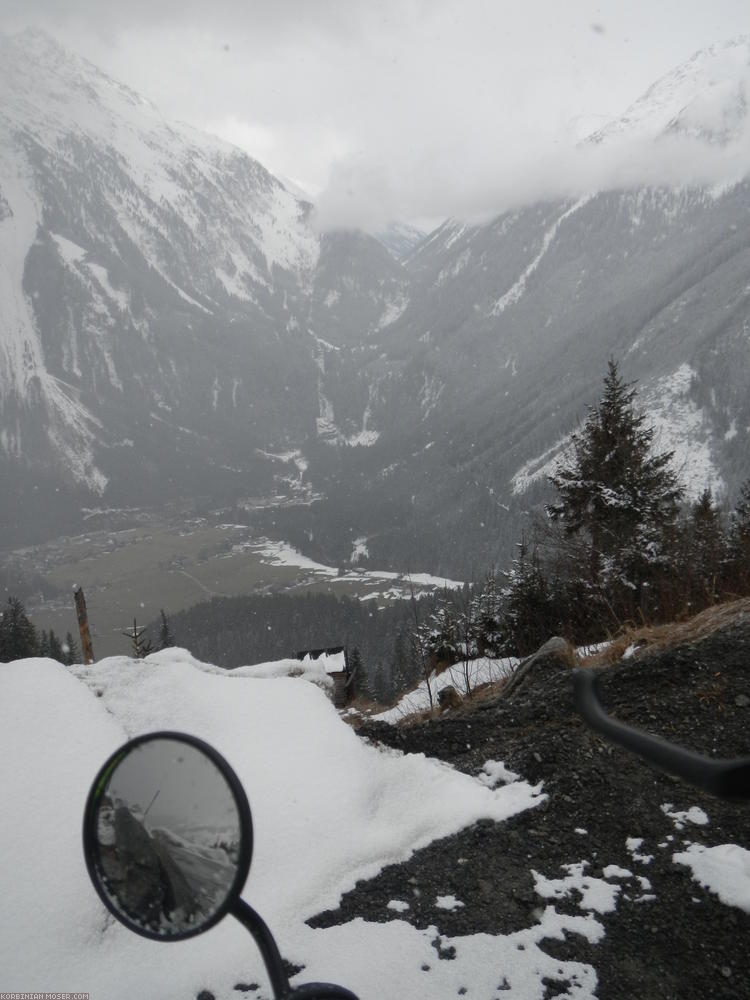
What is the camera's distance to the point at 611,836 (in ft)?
11.6

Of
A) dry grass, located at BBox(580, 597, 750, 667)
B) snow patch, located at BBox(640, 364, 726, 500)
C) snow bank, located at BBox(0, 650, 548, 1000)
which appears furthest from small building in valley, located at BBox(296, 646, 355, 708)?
snow patch, located at BBox(640, 364, 726, 500)

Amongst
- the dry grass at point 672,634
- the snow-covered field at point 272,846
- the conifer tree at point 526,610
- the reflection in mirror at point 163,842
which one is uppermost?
the reflection in mirror at point 163,842

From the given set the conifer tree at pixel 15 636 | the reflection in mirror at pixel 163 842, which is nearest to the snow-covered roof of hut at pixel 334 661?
the conifer tree at pixel 15 636

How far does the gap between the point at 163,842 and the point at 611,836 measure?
9.83ft

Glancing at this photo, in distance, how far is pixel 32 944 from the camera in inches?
101

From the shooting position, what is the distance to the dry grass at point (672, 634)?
673 centimetres

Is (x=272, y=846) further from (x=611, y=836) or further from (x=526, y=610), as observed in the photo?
(x=526, y=610)

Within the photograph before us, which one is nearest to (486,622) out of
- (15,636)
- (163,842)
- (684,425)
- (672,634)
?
(672,634)

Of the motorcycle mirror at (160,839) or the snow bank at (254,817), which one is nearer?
the motorcycle mirror at (160,839)

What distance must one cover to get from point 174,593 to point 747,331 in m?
201

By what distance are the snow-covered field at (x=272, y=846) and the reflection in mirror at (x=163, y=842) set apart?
3.53 feet

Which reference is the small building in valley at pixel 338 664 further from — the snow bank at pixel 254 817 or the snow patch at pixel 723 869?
the snow patch at pixel 723 869

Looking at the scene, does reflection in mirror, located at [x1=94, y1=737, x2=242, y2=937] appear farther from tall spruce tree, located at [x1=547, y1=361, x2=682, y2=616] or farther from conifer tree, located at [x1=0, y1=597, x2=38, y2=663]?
conifer tree, located at [x1=0, y1=597, x2=38, y2=663]

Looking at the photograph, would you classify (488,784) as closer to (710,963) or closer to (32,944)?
(710,963)
